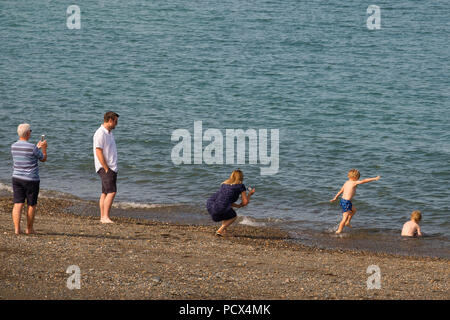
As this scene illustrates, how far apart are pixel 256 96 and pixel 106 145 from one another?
54.9ft

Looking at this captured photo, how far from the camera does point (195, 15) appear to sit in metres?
43.7

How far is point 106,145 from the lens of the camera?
11.2m

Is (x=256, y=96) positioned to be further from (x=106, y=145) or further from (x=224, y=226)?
(x=106, y=145)

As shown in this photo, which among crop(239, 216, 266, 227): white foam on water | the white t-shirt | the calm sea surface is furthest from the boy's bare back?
the white t-shirt

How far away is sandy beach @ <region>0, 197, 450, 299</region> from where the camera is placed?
809 cm

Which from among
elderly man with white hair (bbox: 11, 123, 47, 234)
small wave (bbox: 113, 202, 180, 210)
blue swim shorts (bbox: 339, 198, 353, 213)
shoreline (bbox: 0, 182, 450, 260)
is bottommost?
shoreline (bbox: 0, 182, 450, 260)

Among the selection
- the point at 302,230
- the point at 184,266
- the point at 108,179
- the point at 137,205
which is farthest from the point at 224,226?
the point at 137,205

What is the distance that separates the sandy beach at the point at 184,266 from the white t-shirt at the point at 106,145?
1.08m

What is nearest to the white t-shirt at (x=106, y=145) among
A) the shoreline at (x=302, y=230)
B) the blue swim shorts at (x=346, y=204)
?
the shoreline at (x=302, y=230)

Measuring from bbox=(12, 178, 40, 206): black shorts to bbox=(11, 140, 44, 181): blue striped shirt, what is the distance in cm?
7

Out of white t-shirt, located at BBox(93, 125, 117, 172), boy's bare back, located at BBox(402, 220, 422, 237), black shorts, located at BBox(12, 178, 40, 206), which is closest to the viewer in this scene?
black shorts, located at BBox(12, 178, 40, 206)

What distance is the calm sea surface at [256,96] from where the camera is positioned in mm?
16188

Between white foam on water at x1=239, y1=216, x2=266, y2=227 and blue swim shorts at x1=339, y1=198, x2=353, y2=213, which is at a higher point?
blue swim shorts at x1=339, y1=198, x2=353, y2=213

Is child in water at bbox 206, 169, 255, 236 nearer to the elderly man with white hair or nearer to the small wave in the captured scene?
the elderly man with white hair
